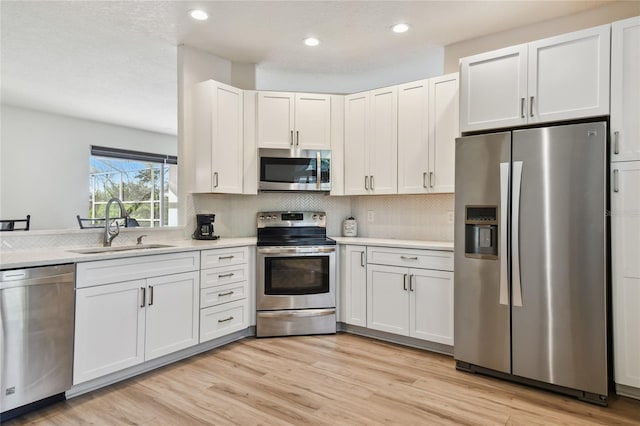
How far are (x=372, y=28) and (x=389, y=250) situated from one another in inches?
75.2

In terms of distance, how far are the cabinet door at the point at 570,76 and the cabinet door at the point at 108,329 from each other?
2.98m

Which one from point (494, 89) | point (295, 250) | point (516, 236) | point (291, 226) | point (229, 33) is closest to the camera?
point (516, 236)

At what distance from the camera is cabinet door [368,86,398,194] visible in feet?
11.5

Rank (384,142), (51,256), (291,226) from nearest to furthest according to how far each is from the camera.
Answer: (51,256) → (384,142) → (291,226)

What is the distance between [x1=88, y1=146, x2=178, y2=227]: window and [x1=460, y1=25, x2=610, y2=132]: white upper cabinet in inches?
224

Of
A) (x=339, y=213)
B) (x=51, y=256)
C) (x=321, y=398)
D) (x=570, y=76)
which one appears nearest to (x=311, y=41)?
(x=339, y=213)

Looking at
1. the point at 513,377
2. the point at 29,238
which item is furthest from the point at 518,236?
the point at 29,238

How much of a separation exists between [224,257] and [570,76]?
113 inches

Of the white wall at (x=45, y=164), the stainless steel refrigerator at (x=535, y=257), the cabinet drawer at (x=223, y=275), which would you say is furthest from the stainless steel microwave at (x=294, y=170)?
the white wall at (x=45, y=164)

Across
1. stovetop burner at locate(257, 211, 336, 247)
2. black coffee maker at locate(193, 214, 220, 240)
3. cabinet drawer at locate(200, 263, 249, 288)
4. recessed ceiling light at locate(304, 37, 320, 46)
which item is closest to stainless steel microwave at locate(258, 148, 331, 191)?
stovetop burner at locate(257, 211, 336, 247)

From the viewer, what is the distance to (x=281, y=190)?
145 inches

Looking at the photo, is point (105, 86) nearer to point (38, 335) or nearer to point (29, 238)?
point (29, 238)

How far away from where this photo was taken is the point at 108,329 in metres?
2.32

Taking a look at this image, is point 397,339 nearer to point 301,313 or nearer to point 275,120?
point 301,313
